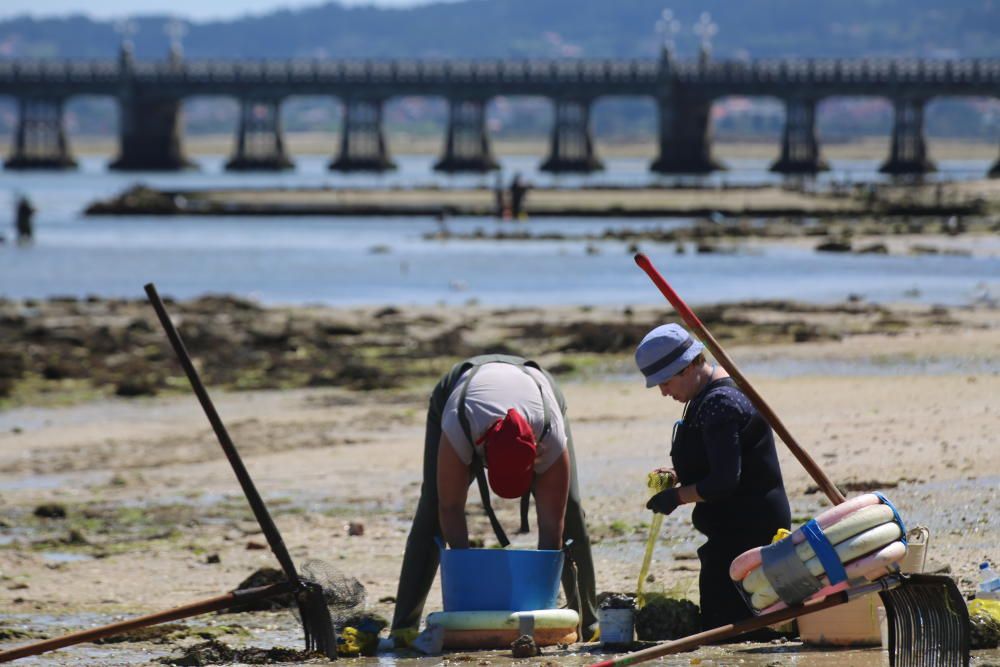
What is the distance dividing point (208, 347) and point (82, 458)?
8537mm

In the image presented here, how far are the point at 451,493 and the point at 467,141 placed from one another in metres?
141

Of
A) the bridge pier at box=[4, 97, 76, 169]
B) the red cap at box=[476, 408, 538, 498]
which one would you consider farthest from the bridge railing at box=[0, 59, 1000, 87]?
the red cap at box=[476, 408, 538, 498]

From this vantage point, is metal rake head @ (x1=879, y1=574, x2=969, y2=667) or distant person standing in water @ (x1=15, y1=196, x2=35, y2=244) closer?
metal rake head @ (x1=879, y1=574, x2=969, y2=667)

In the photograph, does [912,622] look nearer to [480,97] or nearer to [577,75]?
[577,75]

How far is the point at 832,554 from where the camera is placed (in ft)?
23.3

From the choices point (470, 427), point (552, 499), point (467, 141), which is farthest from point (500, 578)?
point (467, 141)

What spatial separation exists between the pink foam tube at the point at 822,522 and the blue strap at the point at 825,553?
0.03 meters

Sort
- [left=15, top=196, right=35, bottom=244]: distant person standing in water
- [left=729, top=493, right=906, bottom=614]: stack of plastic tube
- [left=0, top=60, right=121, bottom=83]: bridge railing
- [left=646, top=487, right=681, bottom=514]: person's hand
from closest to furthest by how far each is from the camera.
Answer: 1. [left=729, top=493, right=906, bottom=614]: stack of plastic tube
2. [left=646, top=487, right=681, bottom=514]: person's hand
3. [left=15, top=196, right=35, bottom=244]: distant person standing in water
4. [left=0, top=60, right=121, bottom=83]: bridge railing

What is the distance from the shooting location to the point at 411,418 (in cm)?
1862

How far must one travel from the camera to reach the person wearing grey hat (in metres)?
7.71

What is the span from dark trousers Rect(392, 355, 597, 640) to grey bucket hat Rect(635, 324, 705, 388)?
0.97 metres

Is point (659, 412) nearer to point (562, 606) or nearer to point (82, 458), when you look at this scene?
point (82, 458)

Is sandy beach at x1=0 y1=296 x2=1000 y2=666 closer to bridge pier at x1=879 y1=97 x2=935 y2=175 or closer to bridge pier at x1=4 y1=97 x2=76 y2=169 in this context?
bridge pier at x1=879 y1=97 x2=935 y2=175

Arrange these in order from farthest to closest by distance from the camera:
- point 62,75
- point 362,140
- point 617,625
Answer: point 62,75 → point 362,140 → point 617,625
